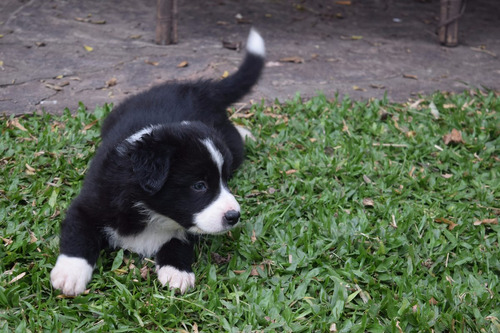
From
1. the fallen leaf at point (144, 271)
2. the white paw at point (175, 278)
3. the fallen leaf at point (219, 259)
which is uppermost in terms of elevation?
the white paw at point (175, 278)

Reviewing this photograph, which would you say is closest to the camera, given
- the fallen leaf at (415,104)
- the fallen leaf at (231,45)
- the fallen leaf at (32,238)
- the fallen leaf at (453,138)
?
A: the fallen leaf at (32,238)

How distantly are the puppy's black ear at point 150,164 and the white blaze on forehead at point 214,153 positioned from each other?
0.20 m

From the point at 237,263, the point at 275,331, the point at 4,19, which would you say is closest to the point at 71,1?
the point at 4,19

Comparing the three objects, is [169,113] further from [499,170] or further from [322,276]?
[499,170]

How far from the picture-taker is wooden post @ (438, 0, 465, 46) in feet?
20.6

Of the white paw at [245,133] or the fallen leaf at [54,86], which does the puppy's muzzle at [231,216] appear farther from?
the fallen leaf at [54,86]

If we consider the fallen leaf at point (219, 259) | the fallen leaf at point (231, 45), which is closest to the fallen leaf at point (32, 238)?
the fallen leaf at point (219, 259)

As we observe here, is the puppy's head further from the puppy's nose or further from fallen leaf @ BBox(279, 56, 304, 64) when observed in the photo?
fallen leaf @ BBox(279, 56, 304, 64)

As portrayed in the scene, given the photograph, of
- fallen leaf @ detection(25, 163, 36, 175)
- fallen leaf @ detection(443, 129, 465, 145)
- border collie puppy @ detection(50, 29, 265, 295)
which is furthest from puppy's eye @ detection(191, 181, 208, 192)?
fallen leaf @ detection(443, 129, 465, 145)

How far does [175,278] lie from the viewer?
2637 millimetres

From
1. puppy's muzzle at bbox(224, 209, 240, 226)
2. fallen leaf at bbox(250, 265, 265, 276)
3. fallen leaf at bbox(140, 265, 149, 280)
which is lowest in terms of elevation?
fallen leaf at bbox(250, 265, 265, 276)

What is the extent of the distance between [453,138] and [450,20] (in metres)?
2.71

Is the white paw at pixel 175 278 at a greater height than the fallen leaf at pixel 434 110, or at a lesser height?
greater

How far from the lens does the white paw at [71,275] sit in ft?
8.32
